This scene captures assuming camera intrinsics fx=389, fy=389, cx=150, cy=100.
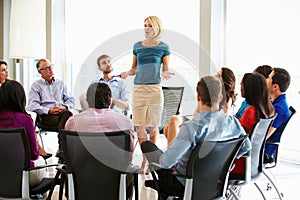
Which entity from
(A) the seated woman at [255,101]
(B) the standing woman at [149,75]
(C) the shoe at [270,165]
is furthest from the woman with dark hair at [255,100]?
(B) the standing woman at [149,75]

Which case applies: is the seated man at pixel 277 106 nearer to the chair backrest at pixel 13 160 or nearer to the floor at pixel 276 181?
the floor at pixel 276 181

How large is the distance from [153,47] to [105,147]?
2045 millimetres

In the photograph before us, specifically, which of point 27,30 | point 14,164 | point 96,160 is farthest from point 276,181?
point 27,30

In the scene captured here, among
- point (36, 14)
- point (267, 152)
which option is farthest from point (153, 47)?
point (36, 14)

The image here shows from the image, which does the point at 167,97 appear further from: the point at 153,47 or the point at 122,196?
the point at 122,196

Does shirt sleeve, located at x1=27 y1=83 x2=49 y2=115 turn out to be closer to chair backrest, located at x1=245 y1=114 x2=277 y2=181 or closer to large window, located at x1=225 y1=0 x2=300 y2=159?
large window, located at x1=225 y1=0 x2=300 y2=159

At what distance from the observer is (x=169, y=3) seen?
240 inches

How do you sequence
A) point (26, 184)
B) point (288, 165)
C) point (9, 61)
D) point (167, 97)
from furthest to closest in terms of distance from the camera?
point (9, 61) < point (288, 165) < point (167, 97) < point (26, 184)

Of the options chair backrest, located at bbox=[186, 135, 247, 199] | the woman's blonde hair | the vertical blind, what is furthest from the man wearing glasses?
chair backrest, located at bbox=[186, 135, 247, 199]

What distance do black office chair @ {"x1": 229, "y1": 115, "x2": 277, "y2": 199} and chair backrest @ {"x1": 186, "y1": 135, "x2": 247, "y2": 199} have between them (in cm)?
35

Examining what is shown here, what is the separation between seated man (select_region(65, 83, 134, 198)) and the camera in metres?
2.62

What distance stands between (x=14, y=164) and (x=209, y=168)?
125cm

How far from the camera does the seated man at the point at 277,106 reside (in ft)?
10.6

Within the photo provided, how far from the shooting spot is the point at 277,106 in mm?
3285
